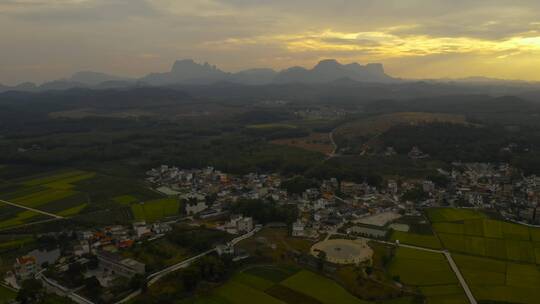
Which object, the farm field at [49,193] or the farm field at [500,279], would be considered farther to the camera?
the farm field at [49,193]

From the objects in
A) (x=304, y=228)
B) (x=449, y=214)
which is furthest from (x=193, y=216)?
(x=449, y=214)

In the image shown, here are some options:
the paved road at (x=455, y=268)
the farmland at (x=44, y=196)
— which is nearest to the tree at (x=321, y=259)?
the paved road at (x=455, y=268)

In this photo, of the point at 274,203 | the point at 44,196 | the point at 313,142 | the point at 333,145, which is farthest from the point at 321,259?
the point at 313,142

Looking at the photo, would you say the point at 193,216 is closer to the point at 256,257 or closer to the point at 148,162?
the point at 256,257

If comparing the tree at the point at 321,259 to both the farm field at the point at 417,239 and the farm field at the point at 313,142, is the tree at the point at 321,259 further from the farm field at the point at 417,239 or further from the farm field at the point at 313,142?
the farm field at the point at 313,142

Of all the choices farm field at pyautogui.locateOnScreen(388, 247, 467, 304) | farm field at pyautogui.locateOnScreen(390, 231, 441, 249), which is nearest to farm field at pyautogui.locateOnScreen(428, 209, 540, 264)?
farm field at pyautogui.locateOnScreen(390, 231, 441, 249)

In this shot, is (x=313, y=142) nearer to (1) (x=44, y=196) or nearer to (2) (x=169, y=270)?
(1) (x=44, y=196)

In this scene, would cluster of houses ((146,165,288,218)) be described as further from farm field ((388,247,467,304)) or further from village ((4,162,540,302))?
farm field ((388,247,467,304))
